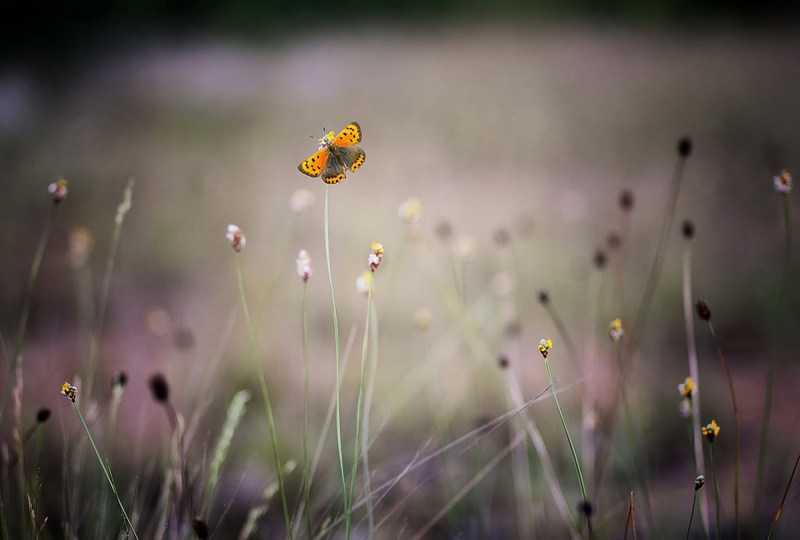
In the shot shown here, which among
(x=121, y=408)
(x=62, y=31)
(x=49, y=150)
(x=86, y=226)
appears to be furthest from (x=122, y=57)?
(x=121, y=408)

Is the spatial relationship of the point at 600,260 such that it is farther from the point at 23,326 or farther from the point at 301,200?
the point at 23,326

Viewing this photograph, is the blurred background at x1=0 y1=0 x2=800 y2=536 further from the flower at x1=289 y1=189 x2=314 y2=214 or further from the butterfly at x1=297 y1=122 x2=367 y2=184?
the butterfly at x1=297 y1=122 x2=367 y2=184

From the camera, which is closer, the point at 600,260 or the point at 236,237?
the point at 236,237

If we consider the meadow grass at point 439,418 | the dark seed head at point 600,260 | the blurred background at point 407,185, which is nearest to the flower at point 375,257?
the meadow grass at point 439,418

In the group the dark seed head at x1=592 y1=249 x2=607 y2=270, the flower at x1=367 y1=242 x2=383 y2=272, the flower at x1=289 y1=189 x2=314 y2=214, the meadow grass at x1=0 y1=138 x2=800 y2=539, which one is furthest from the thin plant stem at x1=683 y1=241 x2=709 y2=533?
the flower at x1=289 y1=189 x2=314 y2=214

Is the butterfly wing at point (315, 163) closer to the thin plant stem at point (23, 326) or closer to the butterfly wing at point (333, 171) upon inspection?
the butterfly wing at point (333, 171)

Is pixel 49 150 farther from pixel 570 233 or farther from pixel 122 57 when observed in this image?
pixel 570 233

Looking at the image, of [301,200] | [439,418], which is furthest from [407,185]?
[439,418]
